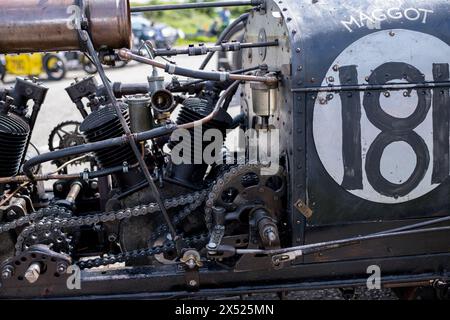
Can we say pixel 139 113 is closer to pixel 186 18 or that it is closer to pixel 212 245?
pixel 212 245

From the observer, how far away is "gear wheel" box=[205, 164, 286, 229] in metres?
3.08

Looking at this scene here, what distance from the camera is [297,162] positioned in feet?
9.65

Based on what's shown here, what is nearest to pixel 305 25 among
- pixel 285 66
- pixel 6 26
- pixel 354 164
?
pixel 285 66

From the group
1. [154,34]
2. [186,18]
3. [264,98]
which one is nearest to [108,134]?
[264,98]

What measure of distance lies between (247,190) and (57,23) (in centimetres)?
134

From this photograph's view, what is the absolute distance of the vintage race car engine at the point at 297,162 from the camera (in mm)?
2895

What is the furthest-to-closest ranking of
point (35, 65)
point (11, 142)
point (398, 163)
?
point (35, 65) → point (11, 142) → point (398, 163)

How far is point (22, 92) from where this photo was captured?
3.76 m

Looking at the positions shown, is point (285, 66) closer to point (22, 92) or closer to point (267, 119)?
point (267, 119)

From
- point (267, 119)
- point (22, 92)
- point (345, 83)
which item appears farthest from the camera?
point (22, 92)

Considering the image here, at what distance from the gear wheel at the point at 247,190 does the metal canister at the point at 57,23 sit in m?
0.95

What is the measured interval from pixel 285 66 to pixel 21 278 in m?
1.79

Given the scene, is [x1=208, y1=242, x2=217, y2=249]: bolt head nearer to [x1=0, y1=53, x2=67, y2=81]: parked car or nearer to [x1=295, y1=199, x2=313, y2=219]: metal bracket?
[x1=295, y1=199, x2=313, y2=219]: metal bracket

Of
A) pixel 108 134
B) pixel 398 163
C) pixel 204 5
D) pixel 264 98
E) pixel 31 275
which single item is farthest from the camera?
pixel 204 5
